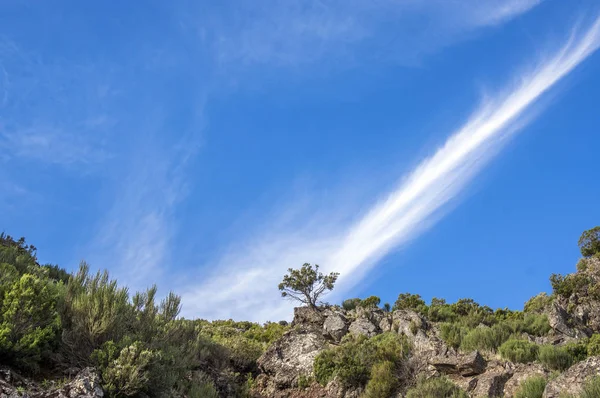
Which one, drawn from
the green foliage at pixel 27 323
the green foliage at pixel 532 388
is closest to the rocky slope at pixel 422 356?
the green foliage at pixel 532 388

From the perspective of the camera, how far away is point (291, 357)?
19.2m

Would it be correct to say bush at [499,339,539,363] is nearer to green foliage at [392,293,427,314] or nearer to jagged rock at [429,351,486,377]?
jagged rock at [429,351,486,377]

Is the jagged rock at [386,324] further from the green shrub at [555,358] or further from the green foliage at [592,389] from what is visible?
the green foliage at [592,389]

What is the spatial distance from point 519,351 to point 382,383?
4.38m

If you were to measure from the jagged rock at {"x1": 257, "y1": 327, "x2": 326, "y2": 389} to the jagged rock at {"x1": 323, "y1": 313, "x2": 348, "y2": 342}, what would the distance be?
1.31 ft

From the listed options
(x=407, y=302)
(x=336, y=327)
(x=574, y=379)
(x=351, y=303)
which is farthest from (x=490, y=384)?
(x=351, y=303)

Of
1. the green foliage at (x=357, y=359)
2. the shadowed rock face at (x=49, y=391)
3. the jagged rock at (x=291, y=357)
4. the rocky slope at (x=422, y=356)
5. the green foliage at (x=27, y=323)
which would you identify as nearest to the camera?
the shadowed rock face at (x=49, y=391)

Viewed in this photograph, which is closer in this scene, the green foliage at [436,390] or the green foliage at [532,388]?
the green foliage at [532,388]

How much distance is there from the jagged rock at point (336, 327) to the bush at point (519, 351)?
711 centimetres

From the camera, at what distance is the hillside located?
9.56 m

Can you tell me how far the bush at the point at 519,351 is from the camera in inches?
582

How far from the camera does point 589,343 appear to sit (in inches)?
584

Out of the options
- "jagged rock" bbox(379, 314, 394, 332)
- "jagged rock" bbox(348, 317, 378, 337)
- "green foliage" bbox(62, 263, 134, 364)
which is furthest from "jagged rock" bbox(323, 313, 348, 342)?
"green foliage" bbox(62, 263, 134, 364)

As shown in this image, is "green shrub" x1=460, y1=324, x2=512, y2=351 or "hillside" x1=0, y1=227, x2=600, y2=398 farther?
"green shrub" x1=460, y1=324, x2=512, y2=351
